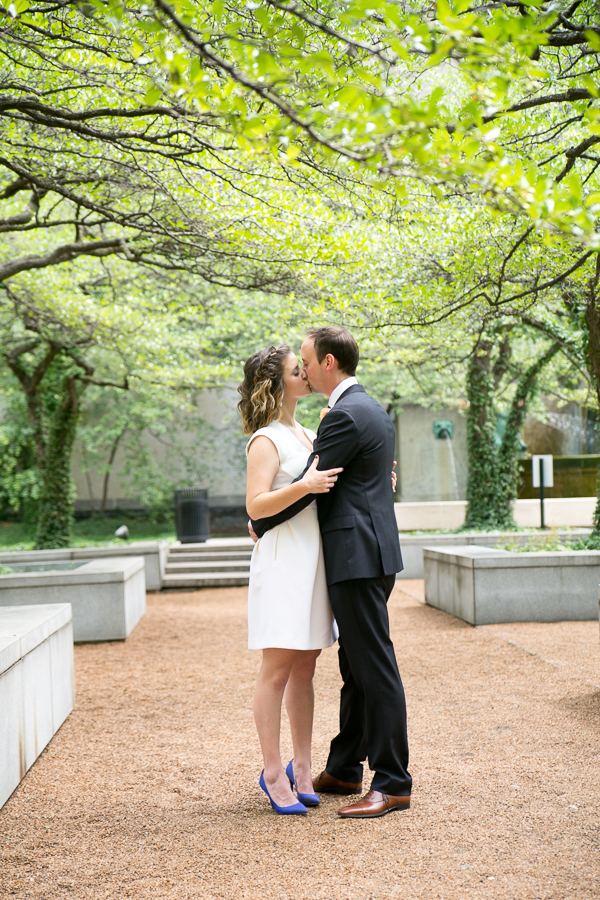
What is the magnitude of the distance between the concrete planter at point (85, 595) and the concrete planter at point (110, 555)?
3.19 m

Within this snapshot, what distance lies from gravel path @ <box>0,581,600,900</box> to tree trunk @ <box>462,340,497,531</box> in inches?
280

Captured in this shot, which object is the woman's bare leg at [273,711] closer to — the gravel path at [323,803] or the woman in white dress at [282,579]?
the woman in white dress at [282,579]

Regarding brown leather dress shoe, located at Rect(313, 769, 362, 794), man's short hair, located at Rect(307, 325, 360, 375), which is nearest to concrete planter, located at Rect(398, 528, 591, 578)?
brown leather dress shoe, located at Rect(313, 769, 362, 794)

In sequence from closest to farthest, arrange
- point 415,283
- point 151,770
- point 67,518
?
point 151,770 → point 415,283 → point 67,518

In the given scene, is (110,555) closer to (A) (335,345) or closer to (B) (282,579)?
(B) (282,579)

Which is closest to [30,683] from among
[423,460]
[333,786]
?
[333,786]

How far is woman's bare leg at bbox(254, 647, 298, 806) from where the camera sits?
11.4ft

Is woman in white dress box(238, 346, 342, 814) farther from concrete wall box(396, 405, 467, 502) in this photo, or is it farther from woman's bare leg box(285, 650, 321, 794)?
concrete wall box(396, 405, 467, 502)

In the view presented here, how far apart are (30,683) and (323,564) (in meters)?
2.04

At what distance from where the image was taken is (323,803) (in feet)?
12.0

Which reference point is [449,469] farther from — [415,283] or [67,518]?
[415,283]

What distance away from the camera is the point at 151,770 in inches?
170

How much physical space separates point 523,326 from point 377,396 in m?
4.66

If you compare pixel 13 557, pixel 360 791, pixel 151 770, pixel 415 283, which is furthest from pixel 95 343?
pixel 360 791
